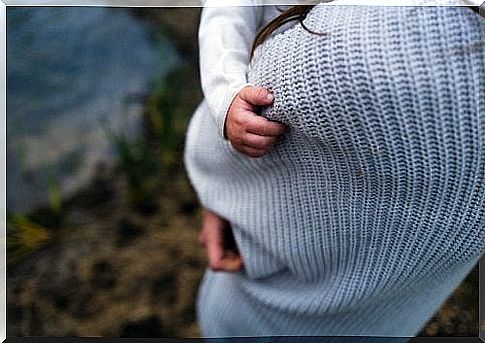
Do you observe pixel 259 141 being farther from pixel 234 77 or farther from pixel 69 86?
pixel 69 86

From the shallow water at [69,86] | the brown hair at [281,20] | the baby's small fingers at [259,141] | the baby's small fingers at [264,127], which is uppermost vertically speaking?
the brown hair at [281,20]

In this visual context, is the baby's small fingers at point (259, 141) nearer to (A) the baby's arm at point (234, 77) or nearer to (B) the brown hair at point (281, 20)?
(A) the baby's arm at point (234, 77)

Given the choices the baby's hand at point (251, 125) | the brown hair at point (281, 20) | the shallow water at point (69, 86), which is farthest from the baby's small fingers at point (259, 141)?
the shallow water at point (69, 86)

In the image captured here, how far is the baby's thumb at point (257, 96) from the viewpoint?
69 centimetres

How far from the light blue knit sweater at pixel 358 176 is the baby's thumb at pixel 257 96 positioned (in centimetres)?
1

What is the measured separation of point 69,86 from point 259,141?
1.20 ft

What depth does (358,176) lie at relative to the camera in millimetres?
688

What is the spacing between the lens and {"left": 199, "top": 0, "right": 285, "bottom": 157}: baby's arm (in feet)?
2.34

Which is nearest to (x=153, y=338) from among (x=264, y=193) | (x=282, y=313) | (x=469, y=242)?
(x=282, y=313)

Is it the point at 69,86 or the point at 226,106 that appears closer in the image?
the point at 226,106

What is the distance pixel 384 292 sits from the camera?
794 millimetres

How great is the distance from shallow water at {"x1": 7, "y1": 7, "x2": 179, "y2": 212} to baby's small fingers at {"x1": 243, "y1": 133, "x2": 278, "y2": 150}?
0.30 meters

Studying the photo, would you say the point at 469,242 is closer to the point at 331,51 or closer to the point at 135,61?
the point at 331,51

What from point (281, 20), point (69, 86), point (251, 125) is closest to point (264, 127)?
point (251, 125)
